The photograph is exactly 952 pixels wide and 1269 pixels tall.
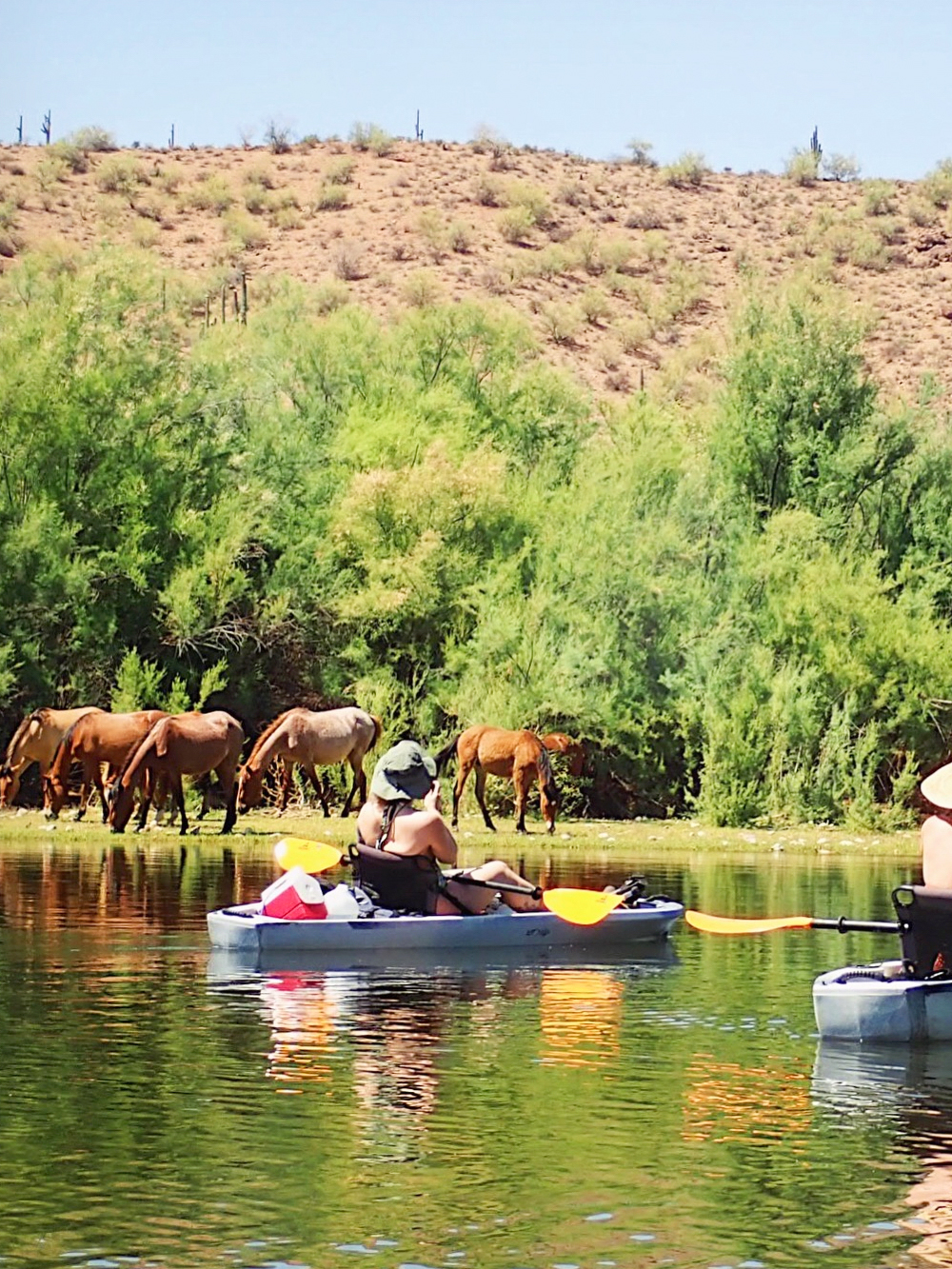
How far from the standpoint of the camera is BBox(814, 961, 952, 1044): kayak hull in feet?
48.5

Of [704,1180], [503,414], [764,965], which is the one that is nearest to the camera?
[704,1180]

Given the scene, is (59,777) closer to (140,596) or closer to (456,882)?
(140,596)

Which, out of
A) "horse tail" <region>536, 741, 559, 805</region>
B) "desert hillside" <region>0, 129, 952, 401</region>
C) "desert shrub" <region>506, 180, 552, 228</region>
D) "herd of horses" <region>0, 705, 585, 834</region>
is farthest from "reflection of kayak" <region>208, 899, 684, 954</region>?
"desert shrub" <region>506, 180, 552, 228</region>

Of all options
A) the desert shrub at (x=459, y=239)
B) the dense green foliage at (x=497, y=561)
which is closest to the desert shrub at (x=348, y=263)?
the desert shrub at (x=459, y=239)

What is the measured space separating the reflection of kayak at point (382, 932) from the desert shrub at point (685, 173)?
7551cm

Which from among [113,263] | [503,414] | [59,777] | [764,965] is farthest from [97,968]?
[503,414]

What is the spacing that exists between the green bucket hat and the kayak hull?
453cm

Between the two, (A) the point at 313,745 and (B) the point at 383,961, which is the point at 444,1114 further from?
(A) the point at 313,745

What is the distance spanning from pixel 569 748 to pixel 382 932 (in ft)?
67.1

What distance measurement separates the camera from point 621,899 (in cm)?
1956

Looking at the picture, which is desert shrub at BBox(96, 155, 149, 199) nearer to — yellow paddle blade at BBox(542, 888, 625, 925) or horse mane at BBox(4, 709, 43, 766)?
horse mane at BBox(4, 709, 43, 766)

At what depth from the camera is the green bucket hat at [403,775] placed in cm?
1864

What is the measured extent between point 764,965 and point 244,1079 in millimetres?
7174

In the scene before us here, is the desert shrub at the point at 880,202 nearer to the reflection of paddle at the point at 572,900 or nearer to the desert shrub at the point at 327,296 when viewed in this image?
the desert shrub at the point at 327,296
